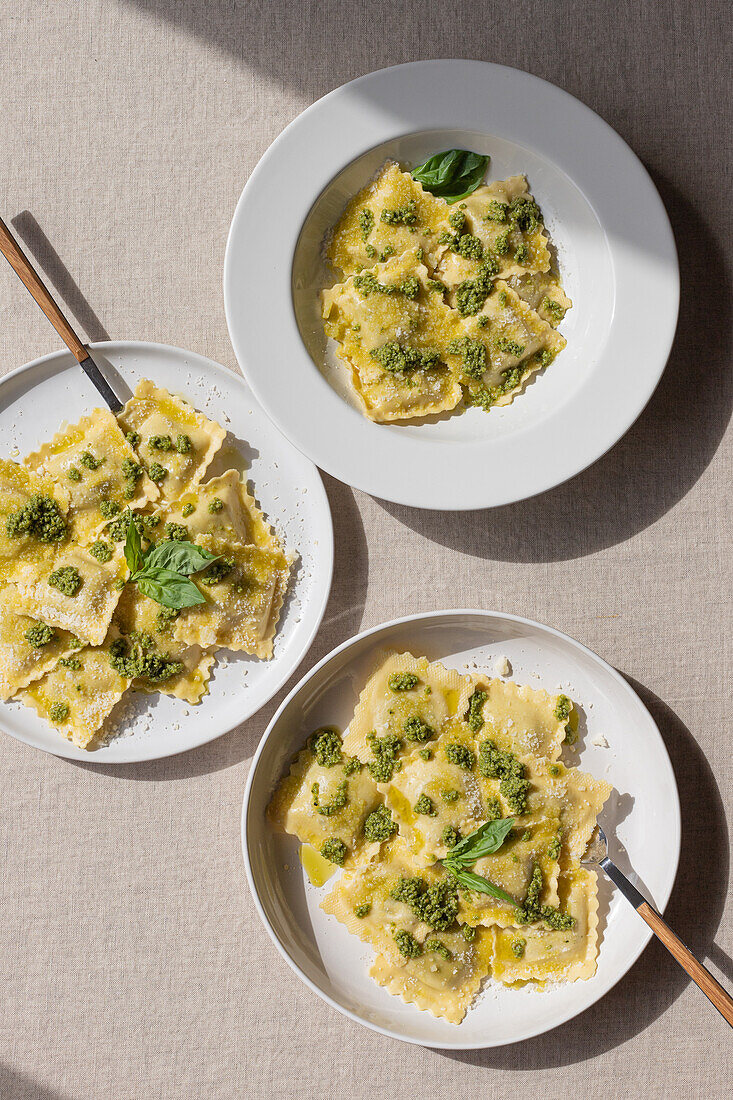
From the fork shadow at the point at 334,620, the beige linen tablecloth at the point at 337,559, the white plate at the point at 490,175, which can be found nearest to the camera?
the white plate at the point at 490,175

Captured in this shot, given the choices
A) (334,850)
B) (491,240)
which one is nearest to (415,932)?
(334,850)

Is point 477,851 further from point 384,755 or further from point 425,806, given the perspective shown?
point 384,755

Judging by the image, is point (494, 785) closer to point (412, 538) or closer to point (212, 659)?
point (412, 538)

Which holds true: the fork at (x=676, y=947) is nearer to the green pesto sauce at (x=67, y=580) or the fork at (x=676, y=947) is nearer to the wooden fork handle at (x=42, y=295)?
the green pesto sauce at (x=67, y=580)

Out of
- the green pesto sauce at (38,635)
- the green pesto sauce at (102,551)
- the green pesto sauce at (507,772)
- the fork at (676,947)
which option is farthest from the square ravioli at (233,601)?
the fork at (676,947)

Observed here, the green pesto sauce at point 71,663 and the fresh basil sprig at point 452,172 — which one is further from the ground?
the fresh basil sprig at point 452,172

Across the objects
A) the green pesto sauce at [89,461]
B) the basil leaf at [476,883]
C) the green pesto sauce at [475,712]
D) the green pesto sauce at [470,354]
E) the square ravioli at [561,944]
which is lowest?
the square ravioli at [561,944]
